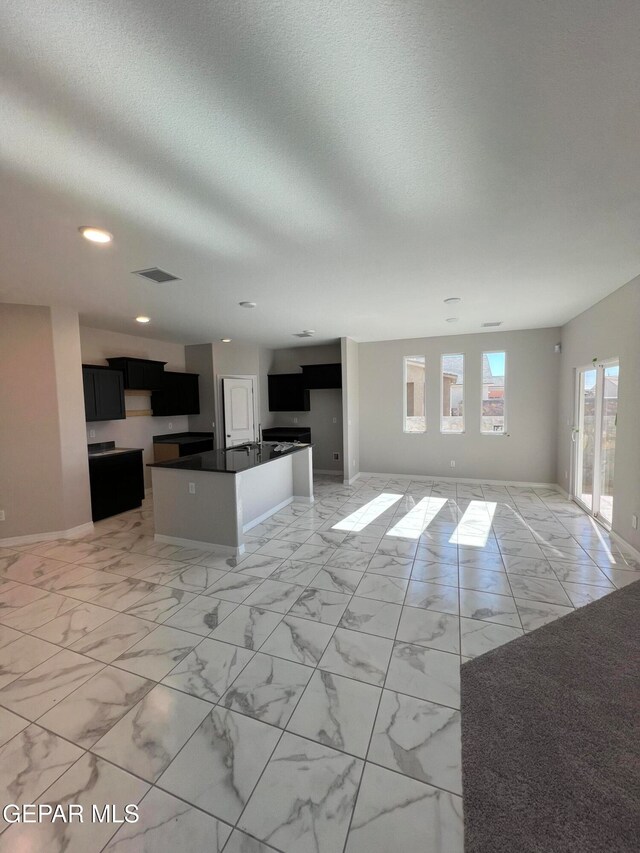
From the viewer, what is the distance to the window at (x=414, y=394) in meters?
6.62

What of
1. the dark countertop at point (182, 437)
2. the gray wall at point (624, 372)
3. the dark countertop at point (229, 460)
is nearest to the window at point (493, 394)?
the gray wall at point (624, 372)

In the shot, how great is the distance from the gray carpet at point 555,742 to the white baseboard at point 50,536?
4345 mm

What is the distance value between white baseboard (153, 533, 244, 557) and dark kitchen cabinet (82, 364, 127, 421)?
208 centimetres

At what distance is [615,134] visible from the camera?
4.80ft

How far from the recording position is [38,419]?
3906mm

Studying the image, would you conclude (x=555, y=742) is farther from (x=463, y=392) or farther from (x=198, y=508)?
(x=463, y=392)


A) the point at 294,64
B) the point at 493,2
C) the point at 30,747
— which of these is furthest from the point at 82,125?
the point at 30,747

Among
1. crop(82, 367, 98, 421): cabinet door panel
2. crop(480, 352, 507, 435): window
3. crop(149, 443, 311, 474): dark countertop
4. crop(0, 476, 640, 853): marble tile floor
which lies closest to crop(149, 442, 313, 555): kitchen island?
crop(149, 443, 311, 474): dark countertop

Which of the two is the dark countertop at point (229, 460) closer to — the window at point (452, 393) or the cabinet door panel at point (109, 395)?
the cabinet door panel at point (109, 395)

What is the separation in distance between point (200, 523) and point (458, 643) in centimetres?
265

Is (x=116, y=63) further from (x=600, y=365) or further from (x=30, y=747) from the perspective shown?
(x=600, y=365)

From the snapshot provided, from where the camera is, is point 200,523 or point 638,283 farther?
point 200,523

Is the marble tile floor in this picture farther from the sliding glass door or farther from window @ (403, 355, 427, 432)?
window @ (403, 355, 427, 432)

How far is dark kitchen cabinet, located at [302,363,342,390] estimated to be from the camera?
6840 millimetres
